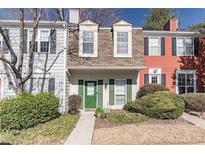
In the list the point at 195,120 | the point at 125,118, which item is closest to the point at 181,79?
the point at 195,120

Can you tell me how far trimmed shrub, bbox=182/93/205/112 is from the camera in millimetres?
15109

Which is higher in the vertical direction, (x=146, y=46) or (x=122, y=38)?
(x=122, y=38)

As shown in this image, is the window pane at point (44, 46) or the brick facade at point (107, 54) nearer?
the window pane at point (44, 46)

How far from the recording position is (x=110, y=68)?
16.8 m

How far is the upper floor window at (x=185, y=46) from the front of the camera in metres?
19.0

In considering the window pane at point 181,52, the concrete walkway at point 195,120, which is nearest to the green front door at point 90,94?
the concrete walkway at point 195,120

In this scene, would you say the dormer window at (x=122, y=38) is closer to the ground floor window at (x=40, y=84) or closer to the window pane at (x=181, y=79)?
the window pane at (x=181, y=79)

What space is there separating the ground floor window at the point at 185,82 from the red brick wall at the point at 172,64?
327mm

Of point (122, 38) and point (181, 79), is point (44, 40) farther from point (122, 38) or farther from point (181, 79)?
point (181, 79)

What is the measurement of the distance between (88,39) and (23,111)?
789 centimetres

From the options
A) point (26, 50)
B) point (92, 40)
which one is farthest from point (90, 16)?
point (26, 50)

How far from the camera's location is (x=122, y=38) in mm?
17266
